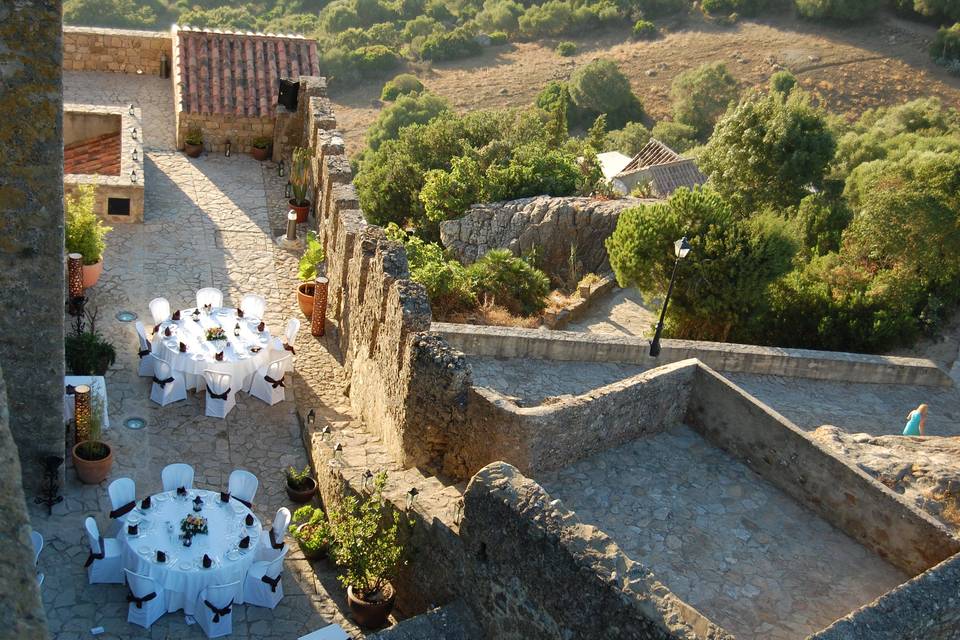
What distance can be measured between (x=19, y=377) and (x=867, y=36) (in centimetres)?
5494

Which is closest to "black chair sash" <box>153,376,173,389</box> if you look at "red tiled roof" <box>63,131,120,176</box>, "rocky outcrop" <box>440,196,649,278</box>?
"red tiled roof" <box>63,131,120,176</box>

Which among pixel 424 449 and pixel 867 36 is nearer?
pixel 424 449

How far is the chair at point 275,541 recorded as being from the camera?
34.5ft

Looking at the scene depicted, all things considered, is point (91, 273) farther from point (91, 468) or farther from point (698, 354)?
point (698, 354)

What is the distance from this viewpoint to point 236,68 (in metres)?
19.9

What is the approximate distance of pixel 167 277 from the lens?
15.3 m

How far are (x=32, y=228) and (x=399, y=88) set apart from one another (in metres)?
51.5

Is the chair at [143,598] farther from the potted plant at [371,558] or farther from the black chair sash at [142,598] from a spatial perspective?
the potted plant at [371,558]

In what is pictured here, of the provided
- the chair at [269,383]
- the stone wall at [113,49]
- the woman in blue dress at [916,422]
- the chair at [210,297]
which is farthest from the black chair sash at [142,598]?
the stone wall at [113,49]

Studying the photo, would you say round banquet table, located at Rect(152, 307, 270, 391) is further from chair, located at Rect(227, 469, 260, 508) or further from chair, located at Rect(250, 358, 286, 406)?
chair, located at Rect(227, 469, 260, 508)

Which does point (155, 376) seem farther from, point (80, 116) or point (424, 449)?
point (80, 116)

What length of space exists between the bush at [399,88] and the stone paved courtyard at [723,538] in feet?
165

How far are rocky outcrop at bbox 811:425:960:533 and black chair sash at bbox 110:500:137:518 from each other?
23.0 ft

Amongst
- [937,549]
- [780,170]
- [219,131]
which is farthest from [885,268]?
[219,131]
